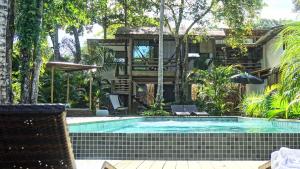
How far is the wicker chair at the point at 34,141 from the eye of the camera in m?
1.92

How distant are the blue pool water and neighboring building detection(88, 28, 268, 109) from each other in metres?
8.17

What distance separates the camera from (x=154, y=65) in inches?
865

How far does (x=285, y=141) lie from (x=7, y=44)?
3.57 m

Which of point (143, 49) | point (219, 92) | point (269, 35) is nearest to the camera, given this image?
point (219, 92)

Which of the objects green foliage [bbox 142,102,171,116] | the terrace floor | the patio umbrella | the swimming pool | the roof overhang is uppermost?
the roof overhang

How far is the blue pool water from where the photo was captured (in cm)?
824

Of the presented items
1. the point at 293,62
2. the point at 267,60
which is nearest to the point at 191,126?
the point at 293,62

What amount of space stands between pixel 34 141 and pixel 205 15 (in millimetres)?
19990

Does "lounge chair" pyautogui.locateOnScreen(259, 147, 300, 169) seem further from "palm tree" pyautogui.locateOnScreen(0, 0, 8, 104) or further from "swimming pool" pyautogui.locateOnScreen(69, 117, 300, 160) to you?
"palm tree" pyautogui.locateOnScreen(0, 0, 8, 104)

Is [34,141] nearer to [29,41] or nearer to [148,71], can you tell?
[29,41]

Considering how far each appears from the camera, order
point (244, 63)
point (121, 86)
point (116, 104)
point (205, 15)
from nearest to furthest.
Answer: point (116, 104), point (205, 15), point (121, 86), point (244, 63)

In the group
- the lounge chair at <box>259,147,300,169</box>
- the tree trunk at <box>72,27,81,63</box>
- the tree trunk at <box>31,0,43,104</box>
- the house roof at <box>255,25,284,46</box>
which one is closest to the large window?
the tree trunk at <box>72,27,81,63</box>

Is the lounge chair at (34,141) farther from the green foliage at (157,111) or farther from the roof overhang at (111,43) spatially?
the roof overhang at (111,43)

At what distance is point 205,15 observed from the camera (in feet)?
70.1
